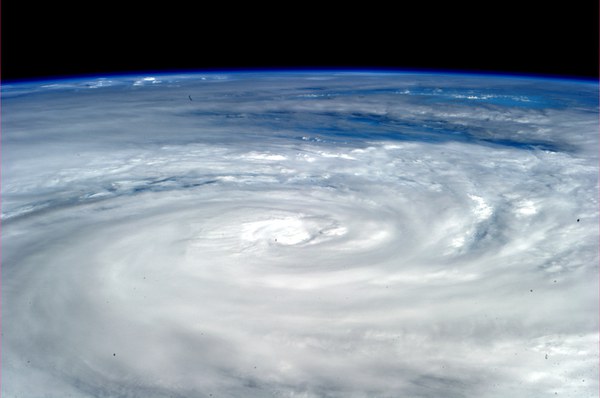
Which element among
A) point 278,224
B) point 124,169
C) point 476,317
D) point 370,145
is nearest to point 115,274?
point 278,224

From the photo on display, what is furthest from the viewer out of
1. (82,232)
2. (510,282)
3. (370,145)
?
(370,145)

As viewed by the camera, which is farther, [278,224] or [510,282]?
[278,224]

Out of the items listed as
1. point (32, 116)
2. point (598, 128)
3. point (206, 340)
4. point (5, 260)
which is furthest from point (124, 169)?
point (598, 128)

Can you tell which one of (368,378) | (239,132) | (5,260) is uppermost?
(239,132)

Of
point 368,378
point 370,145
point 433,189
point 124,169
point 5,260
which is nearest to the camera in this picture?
point 368,378

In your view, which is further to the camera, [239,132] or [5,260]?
[239,132]

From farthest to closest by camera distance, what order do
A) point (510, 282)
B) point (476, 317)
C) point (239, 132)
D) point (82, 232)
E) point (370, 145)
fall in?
point (239, 132)
point (370, 145)
point (82, 232)
point (510, 282)
point (476, 317)

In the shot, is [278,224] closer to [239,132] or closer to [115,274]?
[115,274]

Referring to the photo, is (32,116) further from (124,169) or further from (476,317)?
(476,317)

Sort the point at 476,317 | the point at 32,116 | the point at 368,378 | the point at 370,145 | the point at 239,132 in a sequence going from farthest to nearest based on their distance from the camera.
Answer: the point at 32,116
the point at 239,132
the point at 370,145
the point at 476,317
the point at 368,378

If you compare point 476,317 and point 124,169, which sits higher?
point 124,169
